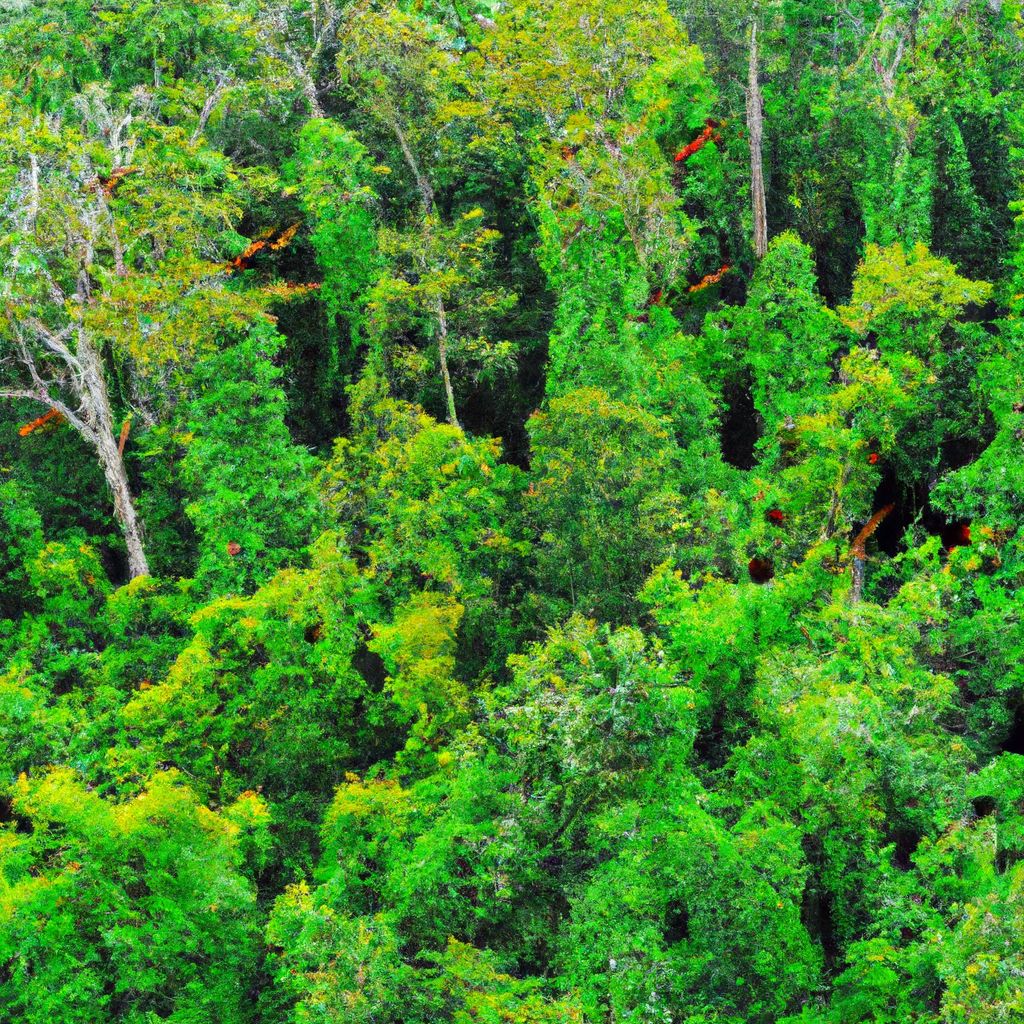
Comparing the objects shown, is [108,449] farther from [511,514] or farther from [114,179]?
[511,514]

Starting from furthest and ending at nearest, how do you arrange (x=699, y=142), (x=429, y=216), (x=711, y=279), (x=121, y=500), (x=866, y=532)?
(x=699, y=142)
(x=711, y=279)
(x=429, y=216)
(x=121, y=500)
(x=866, y=532)

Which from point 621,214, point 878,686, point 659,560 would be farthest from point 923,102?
point 878,686

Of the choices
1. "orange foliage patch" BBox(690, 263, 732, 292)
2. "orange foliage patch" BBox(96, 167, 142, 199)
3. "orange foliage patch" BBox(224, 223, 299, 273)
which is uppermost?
"orange foliage patch" BBox(96, 167, 142, 199)


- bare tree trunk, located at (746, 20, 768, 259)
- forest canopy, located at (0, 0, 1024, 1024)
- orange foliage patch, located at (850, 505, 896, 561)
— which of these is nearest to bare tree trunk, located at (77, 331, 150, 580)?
forest canopy, located at (0, 0, 1024, 1024)

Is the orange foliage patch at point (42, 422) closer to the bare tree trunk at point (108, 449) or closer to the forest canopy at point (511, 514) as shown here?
the forest canopy at point (511, 514)

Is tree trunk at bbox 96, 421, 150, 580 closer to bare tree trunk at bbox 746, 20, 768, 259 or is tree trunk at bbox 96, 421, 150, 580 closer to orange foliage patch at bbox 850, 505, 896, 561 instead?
orange foliage patch at bbox 850, 505, 896, 561

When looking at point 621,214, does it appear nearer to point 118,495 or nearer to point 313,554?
point 313,554

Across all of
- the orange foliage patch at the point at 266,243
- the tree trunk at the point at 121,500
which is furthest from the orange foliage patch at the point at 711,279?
the tree trunk at the point at 121,500

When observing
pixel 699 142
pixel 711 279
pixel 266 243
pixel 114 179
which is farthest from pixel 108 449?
pixel 699 142
